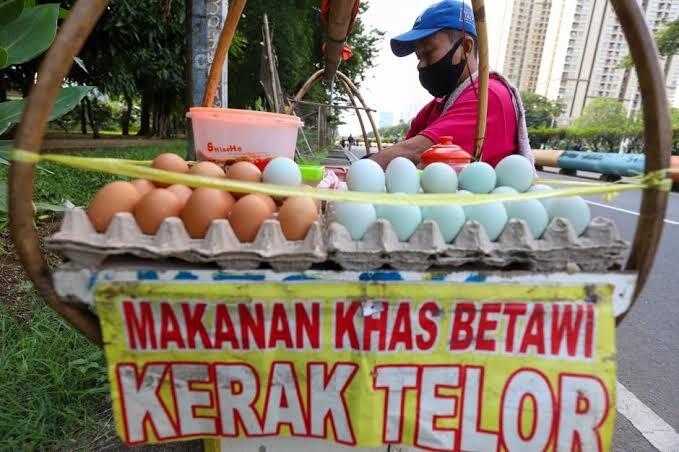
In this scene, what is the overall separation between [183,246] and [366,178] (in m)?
0.45

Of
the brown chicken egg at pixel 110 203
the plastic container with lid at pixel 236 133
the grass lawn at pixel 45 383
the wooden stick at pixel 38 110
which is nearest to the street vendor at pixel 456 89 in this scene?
the plastic container with lid at pixel 236 133

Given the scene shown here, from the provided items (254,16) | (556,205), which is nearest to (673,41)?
(254,16)

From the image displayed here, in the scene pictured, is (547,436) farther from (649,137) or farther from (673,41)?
(673,41)

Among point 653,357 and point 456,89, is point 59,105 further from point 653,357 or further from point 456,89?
point 653,357

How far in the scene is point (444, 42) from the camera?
2.17 metres

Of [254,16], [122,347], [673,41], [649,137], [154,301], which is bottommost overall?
[122,347]

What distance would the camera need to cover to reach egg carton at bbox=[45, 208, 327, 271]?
0.78m

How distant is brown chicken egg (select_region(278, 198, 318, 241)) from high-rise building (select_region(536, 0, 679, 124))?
2464 inches

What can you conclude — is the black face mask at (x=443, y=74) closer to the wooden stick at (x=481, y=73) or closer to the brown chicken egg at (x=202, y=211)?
the wooden stick at (x=481, y=73)

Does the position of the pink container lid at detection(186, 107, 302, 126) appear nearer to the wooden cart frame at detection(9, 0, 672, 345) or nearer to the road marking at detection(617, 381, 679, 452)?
the wooden cart frame at detection(9, 0, 672, 345)

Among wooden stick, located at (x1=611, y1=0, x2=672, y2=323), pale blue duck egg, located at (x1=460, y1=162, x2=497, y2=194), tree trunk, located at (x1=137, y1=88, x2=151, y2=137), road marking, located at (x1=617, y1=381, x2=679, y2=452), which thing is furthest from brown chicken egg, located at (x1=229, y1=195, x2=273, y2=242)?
tree trunk, located at (x1=137, y1=88, x2=151, y2=137)

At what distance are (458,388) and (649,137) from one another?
648 mm

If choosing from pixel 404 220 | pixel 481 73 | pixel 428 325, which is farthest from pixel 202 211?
pixel 481 73

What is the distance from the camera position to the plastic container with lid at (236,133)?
1442mm
